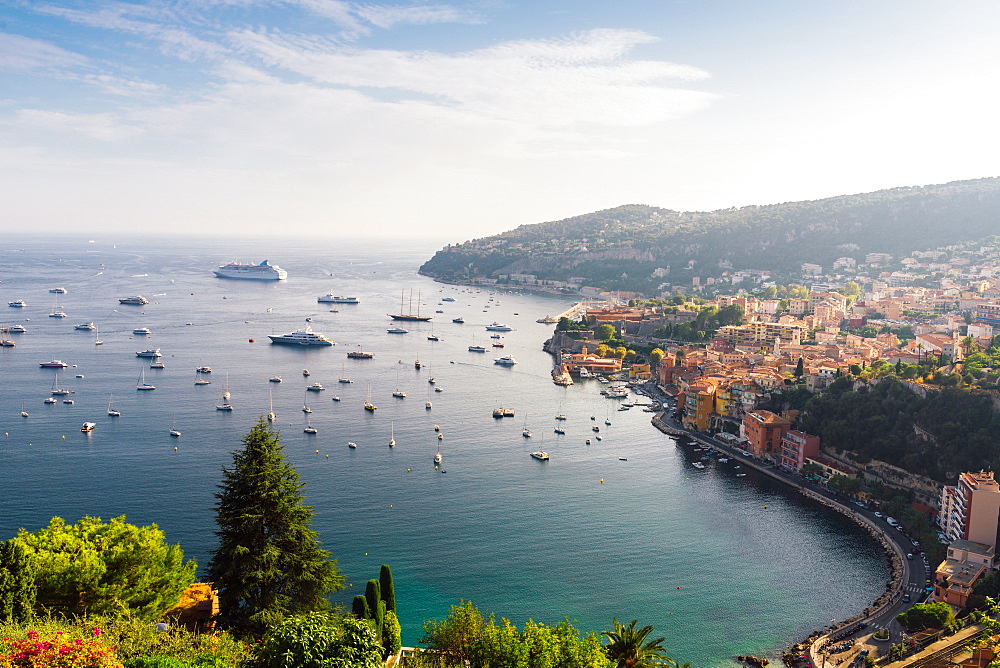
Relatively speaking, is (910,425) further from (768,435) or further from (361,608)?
(361,608)

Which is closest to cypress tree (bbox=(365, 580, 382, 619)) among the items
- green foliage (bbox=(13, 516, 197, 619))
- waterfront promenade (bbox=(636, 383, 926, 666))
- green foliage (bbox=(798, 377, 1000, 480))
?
green foliage (bbox=(13, 516, 197, 619))

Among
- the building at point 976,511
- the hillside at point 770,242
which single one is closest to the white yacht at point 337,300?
the hillside at point 770,242

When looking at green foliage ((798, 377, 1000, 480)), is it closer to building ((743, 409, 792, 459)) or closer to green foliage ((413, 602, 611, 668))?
building ((743, 409, 792, 459))

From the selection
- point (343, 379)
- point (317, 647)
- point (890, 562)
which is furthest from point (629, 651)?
point (343, 379)

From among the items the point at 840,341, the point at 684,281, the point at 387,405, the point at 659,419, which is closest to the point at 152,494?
the point at 387,405

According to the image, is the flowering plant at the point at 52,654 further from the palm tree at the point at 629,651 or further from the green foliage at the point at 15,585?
the palm tree at the point at 629,651
